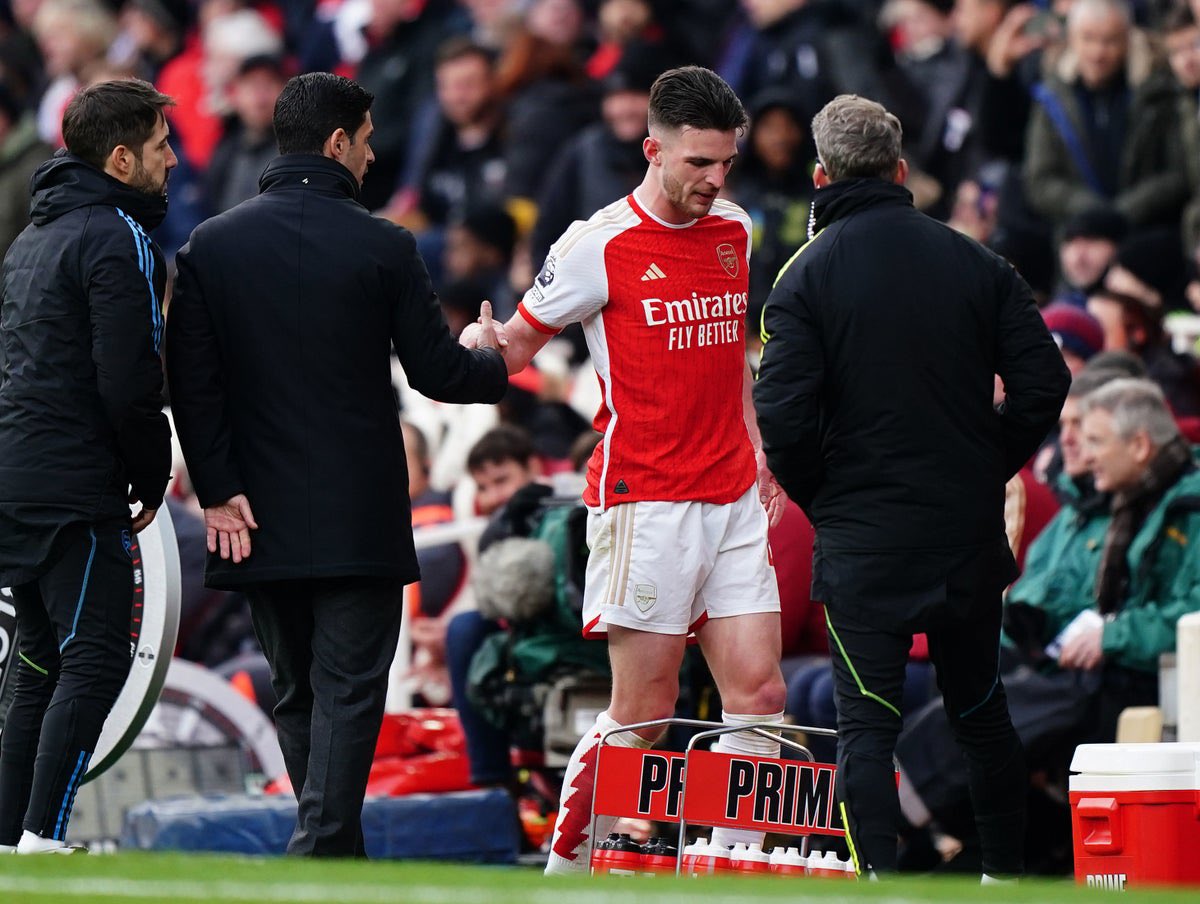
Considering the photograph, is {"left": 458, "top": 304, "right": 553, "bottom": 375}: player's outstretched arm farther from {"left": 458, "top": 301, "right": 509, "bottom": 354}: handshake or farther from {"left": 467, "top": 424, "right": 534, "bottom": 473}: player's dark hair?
{"left": 467, "top": 424, "right": 534, "bottom": 473}: player's dark hair

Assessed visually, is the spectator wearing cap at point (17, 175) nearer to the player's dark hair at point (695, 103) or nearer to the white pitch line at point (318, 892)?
the player's dark hair at point (695, 103)

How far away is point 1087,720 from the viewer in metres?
8.86

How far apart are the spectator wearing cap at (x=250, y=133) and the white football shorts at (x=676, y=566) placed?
1047cm

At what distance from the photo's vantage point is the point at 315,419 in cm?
684

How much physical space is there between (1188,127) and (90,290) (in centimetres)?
708

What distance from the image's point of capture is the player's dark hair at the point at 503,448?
11.3m

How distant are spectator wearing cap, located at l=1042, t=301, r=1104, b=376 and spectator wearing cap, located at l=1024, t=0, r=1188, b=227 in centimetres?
172

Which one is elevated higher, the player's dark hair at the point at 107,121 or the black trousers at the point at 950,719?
the player's dark hair at the point at 107,121

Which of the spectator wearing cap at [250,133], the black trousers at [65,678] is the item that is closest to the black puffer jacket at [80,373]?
the black trousers at [65,678]

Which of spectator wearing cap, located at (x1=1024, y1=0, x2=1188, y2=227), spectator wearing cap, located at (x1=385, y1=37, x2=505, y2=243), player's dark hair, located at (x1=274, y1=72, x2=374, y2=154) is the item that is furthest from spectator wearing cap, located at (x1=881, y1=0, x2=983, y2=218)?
player's dark hair, located at (x1=274, y1=72, x2=374, y2=154)

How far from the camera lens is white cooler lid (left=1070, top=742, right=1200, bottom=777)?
6.84m

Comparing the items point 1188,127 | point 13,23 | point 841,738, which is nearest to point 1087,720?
point 841,738

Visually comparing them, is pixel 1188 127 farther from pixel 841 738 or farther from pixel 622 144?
pixel 841 738

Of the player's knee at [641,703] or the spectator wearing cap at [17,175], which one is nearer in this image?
the player's knee at [641,703]
